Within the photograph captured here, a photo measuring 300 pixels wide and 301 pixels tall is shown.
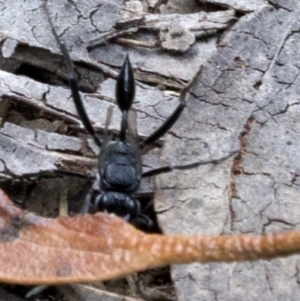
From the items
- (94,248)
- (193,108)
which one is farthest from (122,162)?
(94,248)

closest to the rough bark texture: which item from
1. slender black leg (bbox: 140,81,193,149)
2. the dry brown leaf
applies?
slender black leg (bbox: 140,81,193,149)

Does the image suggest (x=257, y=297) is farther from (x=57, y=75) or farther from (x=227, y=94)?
(x=57, y=75)

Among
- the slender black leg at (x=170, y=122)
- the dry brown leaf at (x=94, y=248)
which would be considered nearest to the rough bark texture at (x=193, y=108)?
the slender black leg at (x=170, y=122)

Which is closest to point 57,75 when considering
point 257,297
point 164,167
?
point 164,167

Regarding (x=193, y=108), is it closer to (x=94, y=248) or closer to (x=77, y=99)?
(x=77, y=99)

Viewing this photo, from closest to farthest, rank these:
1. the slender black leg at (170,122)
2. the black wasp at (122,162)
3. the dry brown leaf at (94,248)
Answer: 1. the dry brown leaf at (94,248)
2. the black wasp at (122,162)
3. the slender black leg at (170,122)

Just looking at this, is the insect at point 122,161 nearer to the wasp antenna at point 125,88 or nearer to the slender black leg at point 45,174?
the wasp antenna at point 125,88

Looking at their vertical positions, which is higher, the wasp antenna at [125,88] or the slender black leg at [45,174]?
the wasp antenna at [125,88]
